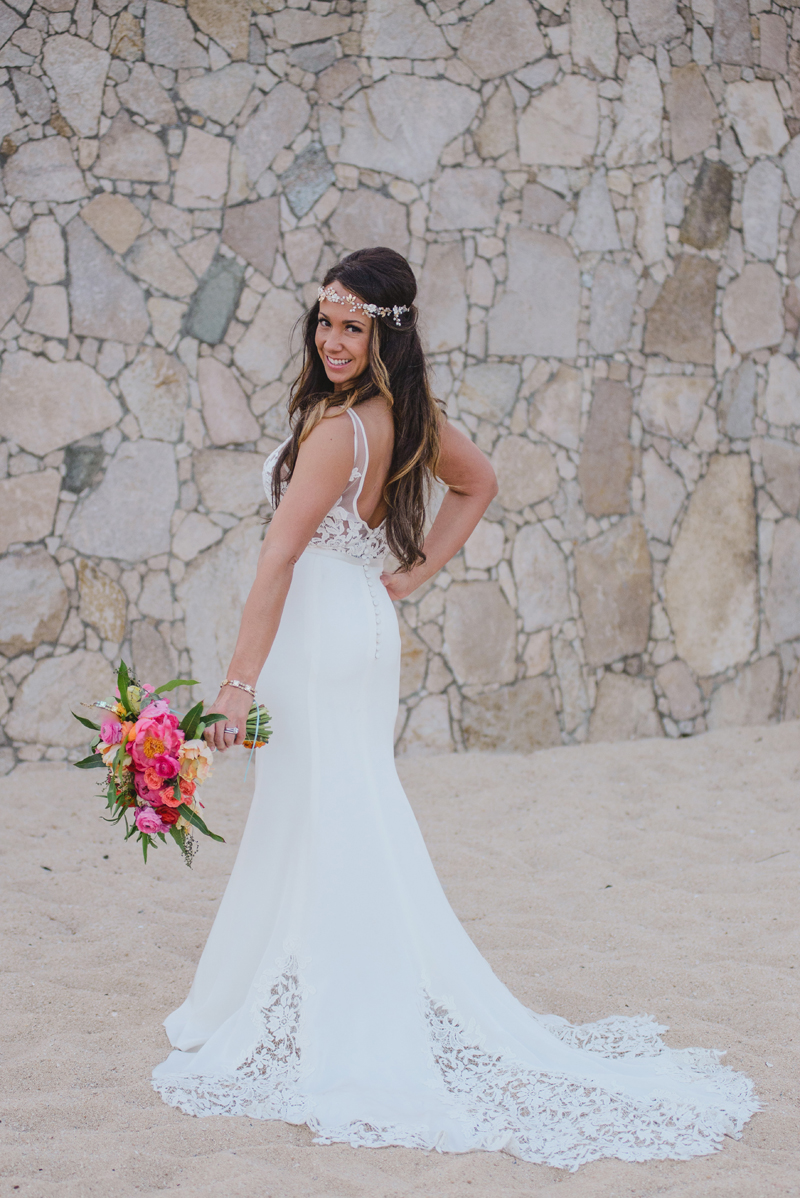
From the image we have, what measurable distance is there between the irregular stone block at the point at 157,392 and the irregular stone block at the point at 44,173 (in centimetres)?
81

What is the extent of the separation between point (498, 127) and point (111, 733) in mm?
4385

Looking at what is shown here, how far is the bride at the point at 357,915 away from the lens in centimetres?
215

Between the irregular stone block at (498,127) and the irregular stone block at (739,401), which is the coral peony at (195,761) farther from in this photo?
the irregular stone block at (739,401)

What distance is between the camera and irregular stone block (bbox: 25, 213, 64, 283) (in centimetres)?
495

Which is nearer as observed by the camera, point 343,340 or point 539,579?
point 343,340

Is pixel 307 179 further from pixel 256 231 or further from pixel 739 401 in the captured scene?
pixel 739 401

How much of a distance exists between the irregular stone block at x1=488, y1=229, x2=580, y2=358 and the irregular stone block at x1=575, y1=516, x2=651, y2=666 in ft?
3.33

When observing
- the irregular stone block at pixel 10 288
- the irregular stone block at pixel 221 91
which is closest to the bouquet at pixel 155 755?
the irregular stone block at pixel 10 288

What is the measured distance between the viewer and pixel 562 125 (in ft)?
17.9

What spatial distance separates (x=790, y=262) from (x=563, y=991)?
15.1 feet

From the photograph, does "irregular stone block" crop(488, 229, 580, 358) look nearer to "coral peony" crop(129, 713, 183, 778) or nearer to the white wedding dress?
the white wedding dress

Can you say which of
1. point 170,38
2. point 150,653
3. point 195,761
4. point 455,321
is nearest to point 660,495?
point 455,321

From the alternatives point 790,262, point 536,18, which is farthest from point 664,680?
point 536,18

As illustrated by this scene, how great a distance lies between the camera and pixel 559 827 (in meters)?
4.43
